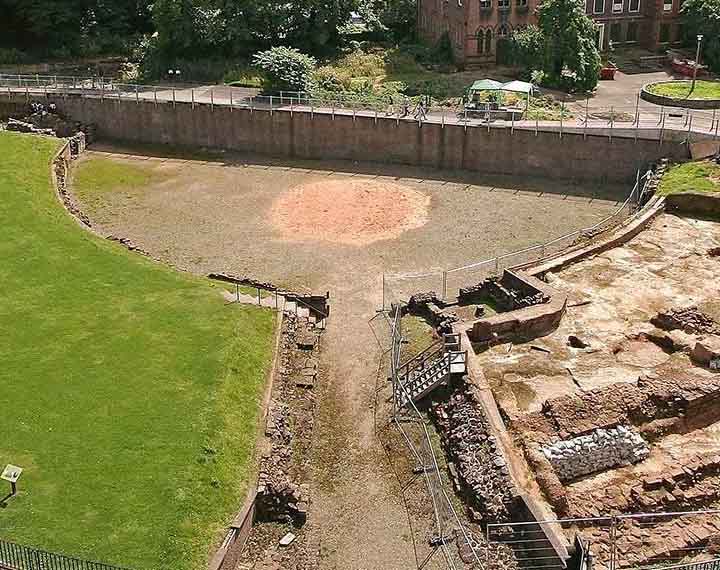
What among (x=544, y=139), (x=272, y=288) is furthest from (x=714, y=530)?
(x=544, y=139)

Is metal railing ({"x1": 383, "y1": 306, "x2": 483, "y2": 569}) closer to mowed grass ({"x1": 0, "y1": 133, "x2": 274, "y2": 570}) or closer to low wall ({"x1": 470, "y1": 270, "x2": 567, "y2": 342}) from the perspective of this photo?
low wall ({"x1": 470, "y1": 270, "x2": 567, "y2": 342})

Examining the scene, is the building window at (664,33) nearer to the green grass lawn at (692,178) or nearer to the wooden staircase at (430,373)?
the green grass lawn at (692,178)

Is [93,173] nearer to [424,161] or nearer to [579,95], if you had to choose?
[424,161]

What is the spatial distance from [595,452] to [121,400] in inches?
622

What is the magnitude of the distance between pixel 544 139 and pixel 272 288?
81.4 ft

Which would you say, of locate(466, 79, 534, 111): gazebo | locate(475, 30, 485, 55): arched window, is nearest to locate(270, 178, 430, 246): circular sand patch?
locate(466, 79, 534, 111): gazebo

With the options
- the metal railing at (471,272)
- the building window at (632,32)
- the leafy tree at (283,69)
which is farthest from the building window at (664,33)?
the metal railing at (471,272)

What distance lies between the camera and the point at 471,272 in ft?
146

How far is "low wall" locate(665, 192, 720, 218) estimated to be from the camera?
49.0 metres

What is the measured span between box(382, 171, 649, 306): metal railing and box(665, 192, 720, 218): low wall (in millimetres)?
3305

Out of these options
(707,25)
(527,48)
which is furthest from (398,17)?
(707,25)

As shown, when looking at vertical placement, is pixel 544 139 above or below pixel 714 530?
above

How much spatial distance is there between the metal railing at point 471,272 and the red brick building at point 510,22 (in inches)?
1224

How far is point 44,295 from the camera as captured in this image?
3812 centimetres
